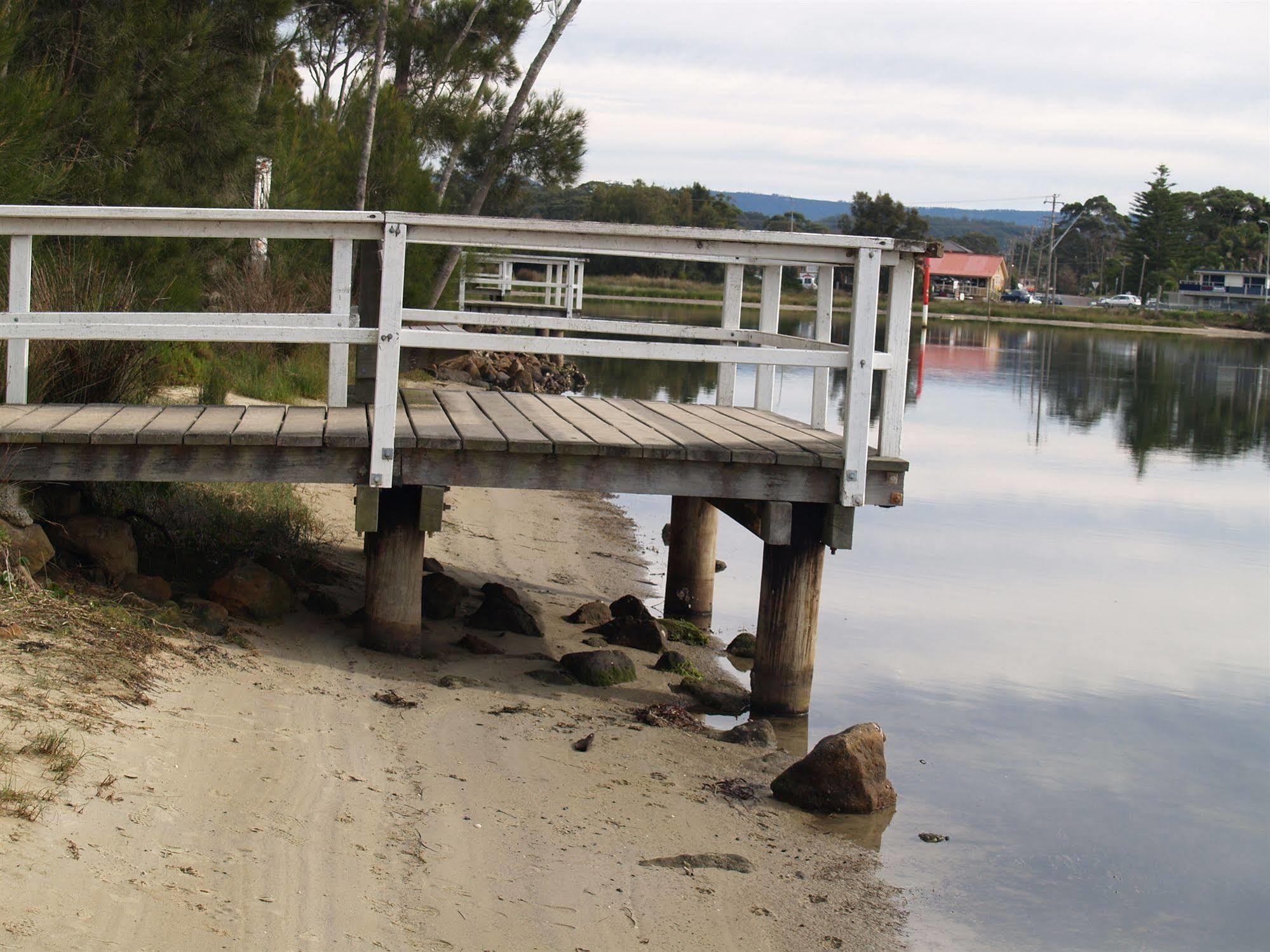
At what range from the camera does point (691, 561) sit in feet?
30.7

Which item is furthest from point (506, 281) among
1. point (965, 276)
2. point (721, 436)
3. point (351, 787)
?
point (965, 276)

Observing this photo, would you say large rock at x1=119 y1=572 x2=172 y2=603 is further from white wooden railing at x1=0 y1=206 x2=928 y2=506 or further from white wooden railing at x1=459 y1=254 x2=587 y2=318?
white wooden railing at x1=459 y1=254 x2=587 y2=318

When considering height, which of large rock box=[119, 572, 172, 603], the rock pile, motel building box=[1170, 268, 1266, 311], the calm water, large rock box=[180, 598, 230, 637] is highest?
motel building box=[1170, 268, 1266, 311]

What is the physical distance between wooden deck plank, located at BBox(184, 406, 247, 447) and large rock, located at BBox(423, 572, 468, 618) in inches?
65.0

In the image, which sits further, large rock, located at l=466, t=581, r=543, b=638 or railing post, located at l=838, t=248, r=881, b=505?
large rock, located at l=466, t=581, r=543, b=638

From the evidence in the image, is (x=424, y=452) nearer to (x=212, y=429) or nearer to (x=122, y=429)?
(x=212, y=429)

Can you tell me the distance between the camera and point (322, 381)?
517 inches

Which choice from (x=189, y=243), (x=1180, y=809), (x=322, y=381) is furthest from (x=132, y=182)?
(x=1180, y=809)

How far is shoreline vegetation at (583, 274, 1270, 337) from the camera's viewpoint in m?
61.9

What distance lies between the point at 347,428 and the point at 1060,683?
5.14 metres

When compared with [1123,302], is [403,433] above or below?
below

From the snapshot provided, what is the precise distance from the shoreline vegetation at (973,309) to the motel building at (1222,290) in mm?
11146

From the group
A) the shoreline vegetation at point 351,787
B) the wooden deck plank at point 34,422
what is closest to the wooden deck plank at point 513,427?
the shoreline vegetation at point 351,787

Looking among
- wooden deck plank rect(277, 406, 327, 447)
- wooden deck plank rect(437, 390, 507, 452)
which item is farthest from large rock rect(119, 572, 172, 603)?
wooden deck plank rect(437, 390, 507, 452)
